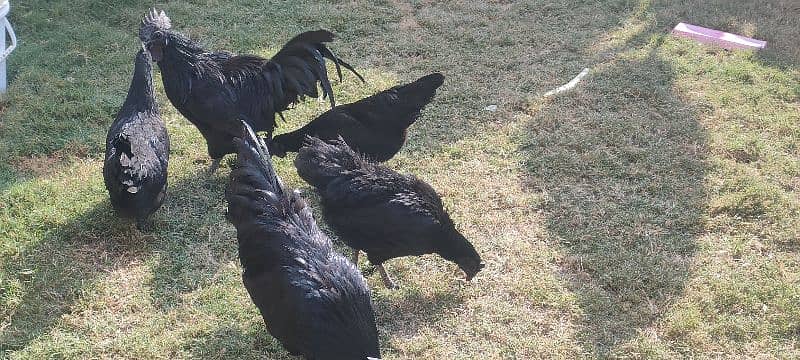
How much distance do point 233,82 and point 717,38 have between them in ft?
19.2

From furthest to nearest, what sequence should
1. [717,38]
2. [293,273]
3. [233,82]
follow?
[717,38]
[233,82]
[293,273]

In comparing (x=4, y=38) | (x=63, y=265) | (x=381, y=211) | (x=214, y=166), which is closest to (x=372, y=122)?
A: (x=381, y=211)

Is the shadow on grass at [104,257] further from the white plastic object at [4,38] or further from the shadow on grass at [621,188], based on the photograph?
the shadow on grass at [621,188]

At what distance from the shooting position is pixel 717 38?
8016 mm

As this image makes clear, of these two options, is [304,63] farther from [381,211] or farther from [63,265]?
[63,265]

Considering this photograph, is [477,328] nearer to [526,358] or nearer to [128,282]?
[526,358]

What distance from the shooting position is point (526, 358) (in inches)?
162

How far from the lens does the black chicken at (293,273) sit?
3492mm

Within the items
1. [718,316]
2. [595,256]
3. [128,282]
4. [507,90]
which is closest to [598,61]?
[507,90]

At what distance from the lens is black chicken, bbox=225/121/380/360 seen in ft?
11.5

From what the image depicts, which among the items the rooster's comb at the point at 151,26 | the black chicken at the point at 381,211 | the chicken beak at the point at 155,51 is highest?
the rooster's comb at the point at 151,26

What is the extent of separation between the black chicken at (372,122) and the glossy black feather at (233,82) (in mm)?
225

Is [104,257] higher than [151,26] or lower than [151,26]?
lower

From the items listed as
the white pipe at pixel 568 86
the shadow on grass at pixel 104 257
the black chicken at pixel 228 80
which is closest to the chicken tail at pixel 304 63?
the black chicken at pixel 228 80
